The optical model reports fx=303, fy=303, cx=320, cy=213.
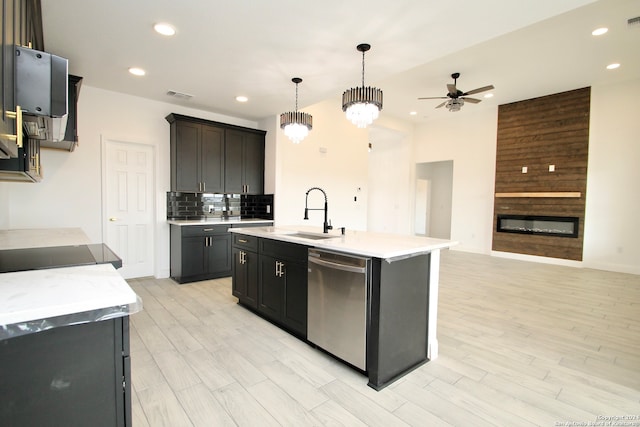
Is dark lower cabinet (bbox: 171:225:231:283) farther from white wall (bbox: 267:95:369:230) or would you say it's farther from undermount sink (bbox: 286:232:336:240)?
undermount sink (bbox: 286:232:336:240)

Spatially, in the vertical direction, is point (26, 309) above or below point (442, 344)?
above

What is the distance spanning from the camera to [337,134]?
643 centimetres

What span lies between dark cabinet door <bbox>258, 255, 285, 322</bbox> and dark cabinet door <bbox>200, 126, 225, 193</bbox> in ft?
7.89

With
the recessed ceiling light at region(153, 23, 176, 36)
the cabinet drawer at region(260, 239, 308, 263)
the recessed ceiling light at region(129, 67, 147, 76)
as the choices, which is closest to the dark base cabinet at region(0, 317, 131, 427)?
the cabinet drawer at region(260, 239, 308, 263)

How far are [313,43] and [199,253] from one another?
3.25m

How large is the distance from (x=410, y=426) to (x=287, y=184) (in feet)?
14.5

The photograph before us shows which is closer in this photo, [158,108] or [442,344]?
[442,344]

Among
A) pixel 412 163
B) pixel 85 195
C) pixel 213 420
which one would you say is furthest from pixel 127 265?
pixel 412 163

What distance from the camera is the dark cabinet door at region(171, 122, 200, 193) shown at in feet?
15.2

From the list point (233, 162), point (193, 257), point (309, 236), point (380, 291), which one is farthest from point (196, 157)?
point (380, 291)

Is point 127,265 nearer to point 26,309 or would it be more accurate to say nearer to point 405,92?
point 26,309

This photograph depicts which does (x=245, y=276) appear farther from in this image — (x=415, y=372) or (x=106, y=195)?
(x=106, y=195)

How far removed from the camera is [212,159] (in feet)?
16.3

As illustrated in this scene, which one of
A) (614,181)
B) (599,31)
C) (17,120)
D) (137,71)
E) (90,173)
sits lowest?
(17,120)
